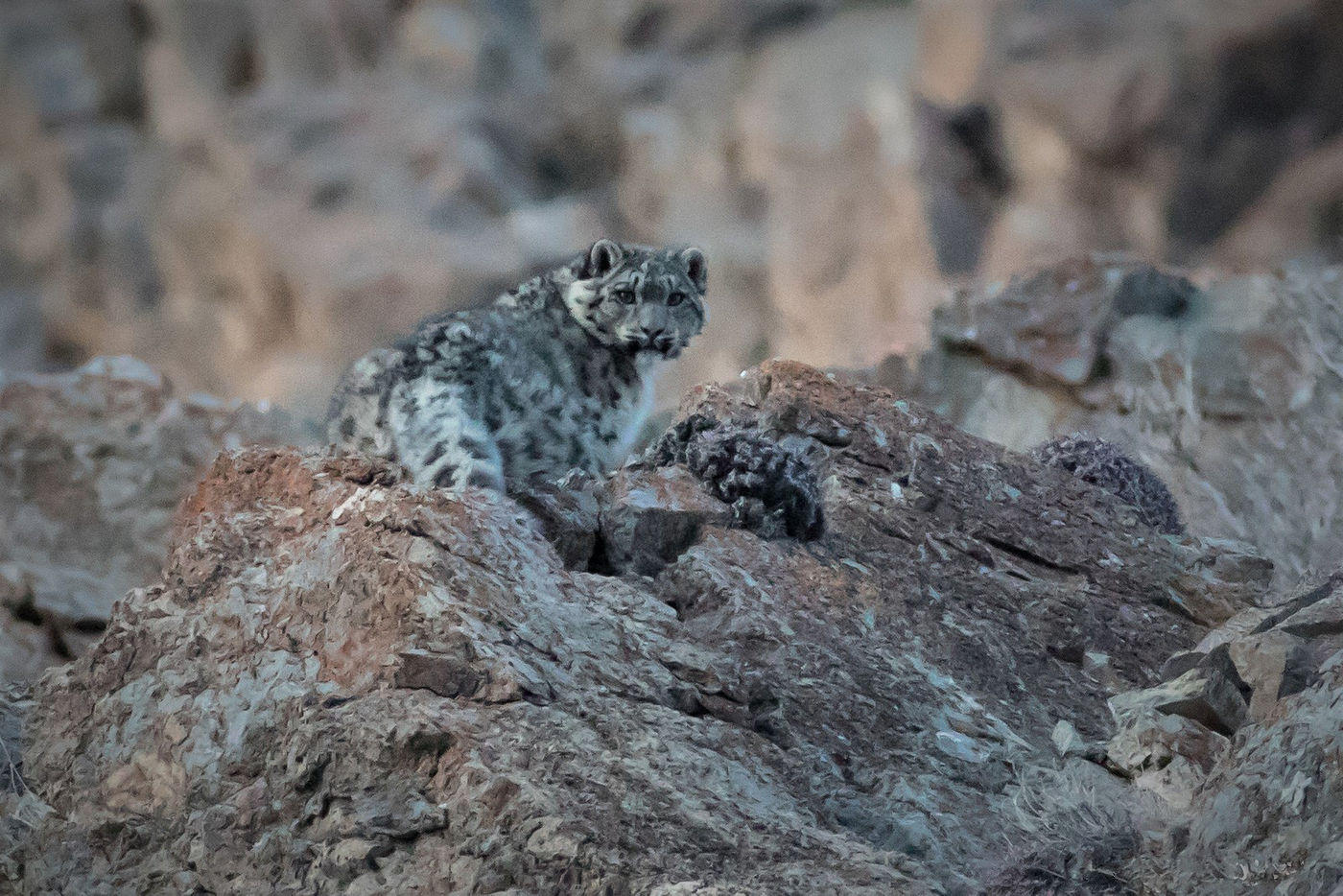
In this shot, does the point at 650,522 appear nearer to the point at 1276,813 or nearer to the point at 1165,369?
the point at 1276,813

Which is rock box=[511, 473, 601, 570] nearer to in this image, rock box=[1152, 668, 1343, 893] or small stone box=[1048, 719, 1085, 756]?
small stone box=[1048, 719, 1085, 756]

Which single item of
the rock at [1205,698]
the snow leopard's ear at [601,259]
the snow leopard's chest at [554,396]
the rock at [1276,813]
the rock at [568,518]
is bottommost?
the rock at [1276,813]

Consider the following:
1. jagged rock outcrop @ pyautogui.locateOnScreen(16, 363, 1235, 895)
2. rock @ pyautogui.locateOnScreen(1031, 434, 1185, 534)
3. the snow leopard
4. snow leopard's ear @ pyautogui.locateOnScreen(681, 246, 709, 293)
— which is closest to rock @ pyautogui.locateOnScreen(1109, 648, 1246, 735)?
jagged rock outcrop @ pyautogui.locateOnScreen(16, 363, 1235, 895)

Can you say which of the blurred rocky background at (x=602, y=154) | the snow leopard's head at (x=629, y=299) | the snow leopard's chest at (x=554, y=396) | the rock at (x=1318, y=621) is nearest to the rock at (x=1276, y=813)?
the rock at (x=1318, y=621)

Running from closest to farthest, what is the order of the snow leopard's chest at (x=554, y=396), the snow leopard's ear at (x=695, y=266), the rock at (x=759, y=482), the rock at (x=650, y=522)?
the rock at (x=650, y=522)
the rock at (x=759, y=482)
the snow leopard's chest at (x=554, y=396)
the snow leopard's ear at (x=695, y=266)

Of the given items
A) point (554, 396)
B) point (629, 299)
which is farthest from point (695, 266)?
point (554, 396)

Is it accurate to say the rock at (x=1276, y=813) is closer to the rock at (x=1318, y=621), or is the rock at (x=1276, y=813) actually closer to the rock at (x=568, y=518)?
the rock at (x=1318, y=621)
